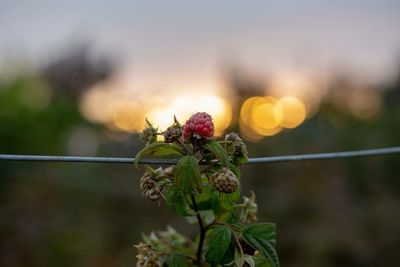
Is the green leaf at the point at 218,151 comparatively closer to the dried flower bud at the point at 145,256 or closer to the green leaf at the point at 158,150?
the green leaf at the point at 158,150

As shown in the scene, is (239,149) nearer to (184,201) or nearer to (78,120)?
A: (184,201)

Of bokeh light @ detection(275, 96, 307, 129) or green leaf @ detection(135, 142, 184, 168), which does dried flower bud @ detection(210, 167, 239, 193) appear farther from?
bokeh light @ detection(275, 96, 307, 129)

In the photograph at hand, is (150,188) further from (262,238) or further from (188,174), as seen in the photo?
(262,238)

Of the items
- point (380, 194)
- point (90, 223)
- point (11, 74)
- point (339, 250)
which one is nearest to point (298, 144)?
point (380, 194)

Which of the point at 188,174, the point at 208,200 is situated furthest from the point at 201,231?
the point at 188,174

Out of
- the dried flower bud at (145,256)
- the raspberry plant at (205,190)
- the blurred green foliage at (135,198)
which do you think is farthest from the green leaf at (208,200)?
the blurred green foliage at (135,198)

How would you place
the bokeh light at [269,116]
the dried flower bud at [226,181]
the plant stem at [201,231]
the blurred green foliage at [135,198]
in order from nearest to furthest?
the dried flower bud at [226,181]
the plant stem at [201,231]
the blurred green foliage at [135,198]
the bokeh light at [269,116]

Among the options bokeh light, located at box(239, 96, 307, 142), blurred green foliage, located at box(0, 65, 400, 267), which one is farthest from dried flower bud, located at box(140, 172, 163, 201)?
bokeh light, located at box(239, 96, 307, 142)
